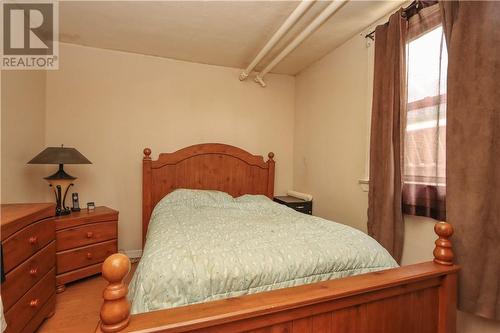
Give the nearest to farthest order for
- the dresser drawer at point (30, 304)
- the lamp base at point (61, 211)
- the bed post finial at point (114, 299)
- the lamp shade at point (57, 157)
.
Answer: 1. the bed post finial at point (114, 299)
2. the dresser drawer at point (30, 304)
3. the lamp shade at point (57, 157)
4. the lamp base at point (61, 211)

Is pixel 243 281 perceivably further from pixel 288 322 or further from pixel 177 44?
pixel 177 44

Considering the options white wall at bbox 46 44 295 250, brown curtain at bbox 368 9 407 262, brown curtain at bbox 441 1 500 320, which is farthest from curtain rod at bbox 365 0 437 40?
white wall at bbox 46 44 295 250

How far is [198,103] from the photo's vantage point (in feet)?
10.1

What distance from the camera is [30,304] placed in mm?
1479

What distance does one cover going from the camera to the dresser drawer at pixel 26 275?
4.14ft

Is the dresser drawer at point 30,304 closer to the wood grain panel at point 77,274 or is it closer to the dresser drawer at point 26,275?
the dresser drawer at point 26,275

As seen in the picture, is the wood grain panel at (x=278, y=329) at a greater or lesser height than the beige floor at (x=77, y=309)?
greater

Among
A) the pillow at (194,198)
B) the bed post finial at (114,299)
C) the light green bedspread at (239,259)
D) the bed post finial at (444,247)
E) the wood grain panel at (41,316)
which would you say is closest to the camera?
the bed post finial at (114,299)

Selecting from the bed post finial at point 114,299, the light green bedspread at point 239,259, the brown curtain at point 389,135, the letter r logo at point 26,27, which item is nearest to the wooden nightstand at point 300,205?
the brown curtain at point 389,135

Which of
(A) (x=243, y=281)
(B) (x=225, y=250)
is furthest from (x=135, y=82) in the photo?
(A) (x=243, y=281)

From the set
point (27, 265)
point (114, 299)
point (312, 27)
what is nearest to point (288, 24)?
point (312, 27)

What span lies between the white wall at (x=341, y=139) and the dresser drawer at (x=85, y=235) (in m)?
2.10

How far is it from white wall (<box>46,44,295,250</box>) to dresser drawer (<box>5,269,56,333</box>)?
3.56 ft

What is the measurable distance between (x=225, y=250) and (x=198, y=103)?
2278 mm
